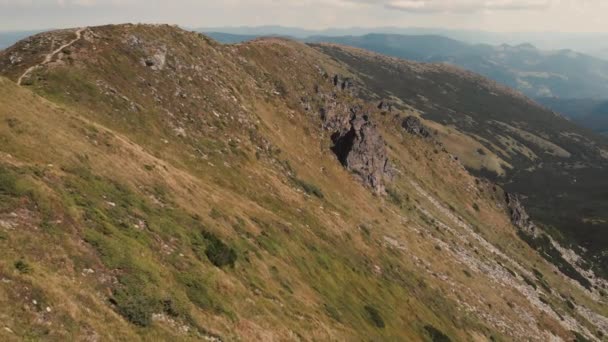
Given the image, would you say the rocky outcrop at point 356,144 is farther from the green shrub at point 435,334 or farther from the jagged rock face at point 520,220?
the jagged rock face at point 520,220

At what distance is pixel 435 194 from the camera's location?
118 meters

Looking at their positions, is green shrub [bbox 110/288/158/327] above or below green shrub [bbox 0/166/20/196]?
below

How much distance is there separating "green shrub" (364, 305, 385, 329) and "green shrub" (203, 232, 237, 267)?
63.5 ft

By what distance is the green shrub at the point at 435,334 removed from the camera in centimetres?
5503

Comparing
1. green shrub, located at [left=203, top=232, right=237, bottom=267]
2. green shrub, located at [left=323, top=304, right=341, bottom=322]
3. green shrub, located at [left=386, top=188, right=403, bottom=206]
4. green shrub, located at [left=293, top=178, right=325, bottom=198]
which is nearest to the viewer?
green shrub, located at [left=203, top=232, right=237, bottom=267]

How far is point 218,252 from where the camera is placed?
3494cm

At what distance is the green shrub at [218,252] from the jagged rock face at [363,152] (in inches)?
2326

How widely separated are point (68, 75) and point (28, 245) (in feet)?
118

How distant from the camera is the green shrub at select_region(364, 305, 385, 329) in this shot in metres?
47.6

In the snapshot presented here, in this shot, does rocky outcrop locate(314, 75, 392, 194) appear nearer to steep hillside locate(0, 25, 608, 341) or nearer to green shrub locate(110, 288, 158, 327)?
steep hillside locate(0, 25, 608, 341)

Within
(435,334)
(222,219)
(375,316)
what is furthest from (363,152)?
(222,219)

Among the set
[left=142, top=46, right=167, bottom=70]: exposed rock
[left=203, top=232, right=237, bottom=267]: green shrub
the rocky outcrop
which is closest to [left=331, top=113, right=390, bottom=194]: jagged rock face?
the rocky outcrop

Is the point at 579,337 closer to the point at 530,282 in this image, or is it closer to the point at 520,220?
the point at 530,282

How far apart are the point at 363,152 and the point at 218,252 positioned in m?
66.0
